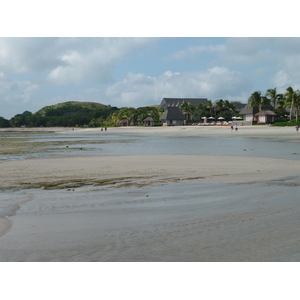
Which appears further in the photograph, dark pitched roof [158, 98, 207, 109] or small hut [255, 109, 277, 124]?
dark pitched roof [158, 98, 207, 109]

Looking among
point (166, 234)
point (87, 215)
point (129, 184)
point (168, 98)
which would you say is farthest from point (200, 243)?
point (168, 98)

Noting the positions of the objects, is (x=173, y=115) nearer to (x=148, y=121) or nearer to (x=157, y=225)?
(x=148, y=121)

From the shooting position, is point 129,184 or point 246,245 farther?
point 129,184

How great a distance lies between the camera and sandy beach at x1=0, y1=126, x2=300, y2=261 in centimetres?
486

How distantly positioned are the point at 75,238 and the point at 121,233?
73 cm

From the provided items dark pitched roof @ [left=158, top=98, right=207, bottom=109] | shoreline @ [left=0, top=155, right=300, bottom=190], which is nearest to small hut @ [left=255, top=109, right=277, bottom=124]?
shoreline @ [left=0, top=155, right=300, bottom=190]

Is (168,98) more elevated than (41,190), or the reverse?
(168,98)

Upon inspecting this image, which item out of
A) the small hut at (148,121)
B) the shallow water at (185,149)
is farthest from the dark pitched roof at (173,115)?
the shallow water at (185,149)

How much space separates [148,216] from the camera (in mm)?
6629

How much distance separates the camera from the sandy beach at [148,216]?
4863 millimetres

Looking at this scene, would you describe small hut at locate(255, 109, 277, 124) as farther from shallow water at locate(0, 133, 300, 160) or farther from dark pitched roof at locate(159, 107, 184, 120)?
shallow water at locate(0, 133, 300, 160)

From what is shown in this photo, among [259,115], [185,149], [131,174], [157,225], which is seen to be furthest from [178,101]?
[157,225]

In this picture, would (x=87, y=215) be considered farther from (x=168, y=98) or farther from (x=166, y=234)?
(x=168, y=98)

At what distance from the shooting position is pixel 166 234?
5570mm
